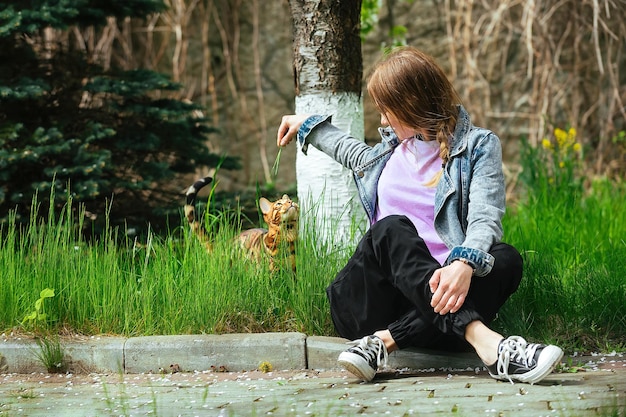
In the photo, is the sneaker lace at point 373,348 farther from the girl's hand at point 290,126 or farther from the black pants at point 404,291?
the girl's hand at point 290,126

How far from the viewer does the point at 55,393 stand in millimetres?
3111

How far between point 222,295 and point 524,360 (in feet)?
4.40

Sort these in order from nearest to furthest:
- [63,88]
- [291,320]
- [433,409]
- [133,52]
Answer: [433,409] → [291,320] → [63,88] → [133,52]

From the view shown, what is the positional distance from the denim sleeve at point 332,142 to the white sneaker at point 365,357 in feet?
2.48

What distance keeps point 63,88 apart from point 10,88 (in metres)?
0.52

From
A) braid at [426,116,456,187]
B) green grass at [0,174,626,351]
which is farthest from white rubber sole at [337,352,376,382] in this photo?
braid at [426,116,456,187]

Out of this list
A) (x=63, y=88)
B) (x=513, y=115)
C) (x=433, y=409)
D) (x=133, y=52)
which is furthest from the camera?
(x=133, y=52)

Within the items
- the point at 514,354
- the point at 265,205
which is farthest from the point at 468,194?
the point at 265,205

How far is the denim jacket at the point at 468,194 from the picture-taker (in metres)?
2.91

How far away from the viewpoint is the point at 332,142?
3.53m

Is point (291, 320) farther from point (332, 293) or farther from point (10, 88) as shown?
point (10, 88)

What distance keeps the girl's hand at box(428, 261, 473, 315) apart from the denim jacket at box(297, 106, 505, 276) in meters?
0.04

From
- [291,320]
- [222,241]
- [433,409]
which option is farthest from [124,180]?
[433,409]

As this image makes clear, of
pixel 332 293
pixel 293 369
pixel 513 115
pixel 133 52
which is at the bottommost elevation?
pixel 293 369
